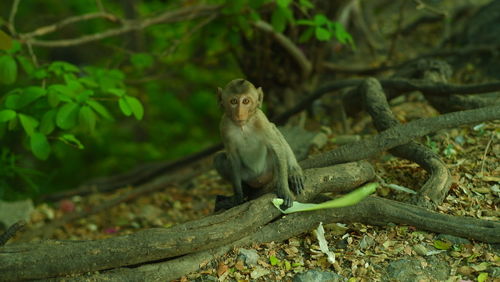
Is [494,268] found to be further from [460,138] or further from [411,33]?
[411,33]

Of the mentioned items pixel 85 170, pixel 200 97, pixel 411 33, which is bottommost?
pixel 85 170

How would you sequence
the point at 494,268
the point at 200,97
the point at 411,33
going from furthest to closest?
the point at 200,97
the point at 411,33
the point at 494,268

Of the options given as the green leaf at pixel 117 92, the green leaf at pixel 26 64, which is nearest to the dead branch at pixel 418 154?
the green leaf at pixel 117 92

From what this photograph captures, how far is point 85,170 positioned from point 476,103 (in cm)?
848

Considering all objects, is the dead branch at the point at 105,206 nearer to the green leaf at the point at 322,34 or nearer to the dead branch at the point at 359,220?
the green leaf at the point at 322,34

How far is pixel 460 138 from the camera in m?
5.06

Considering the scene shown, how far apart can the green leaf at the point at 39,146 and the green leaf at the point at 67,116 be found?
0.85 ft

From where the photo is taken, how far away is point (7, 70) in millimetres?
4547

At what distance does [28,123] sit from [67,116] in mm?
337

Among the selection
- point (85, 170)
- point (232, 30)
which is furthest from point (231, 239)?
point (85, 170)

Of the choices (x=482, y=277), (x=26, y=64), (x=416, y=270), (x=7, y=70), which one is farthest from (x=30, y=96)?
(x=482, y=277)

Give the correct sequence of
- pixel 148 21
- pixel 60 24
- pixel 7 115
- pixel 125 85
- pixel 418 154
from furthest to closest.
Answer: pixel 125 85, pixel 148 21, pixel 60 24, pixel 418 154, pixel 7 115

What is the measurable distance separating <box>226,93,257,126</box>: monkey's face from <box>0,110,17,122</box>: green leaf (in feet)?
5.51

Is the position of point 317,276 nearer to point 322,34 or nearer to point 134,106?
point 134,106
